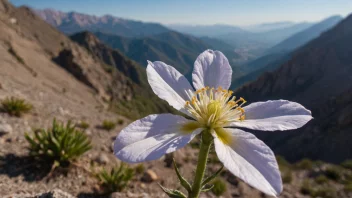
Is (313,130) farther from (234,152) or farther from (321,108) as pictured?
(234,152)

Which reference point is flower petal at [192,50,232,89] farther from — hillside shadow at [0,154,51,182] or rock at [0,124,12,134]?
rock at [0,124,12,134]

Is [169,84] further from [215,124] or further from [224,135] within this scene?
[224,135]

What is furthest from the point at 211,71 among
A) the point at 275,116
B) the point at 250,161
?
the point at 250,161

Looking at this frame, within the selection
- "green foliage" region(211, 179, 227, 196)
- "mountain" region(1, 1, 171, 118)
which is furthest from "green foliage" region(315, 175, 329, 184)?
"mountain" region(1, 1, 171, 118)

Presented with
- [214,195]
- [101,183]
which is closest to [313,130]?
[214,195]

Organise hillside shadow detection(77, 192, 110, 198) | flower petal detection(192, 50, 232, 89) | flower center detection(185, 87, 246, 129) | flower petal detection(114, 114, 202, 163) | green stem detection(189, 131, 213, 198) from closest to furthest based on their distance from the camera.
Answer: flower petal detection(114, 114, 202, 163)
green stem detection(189, 131, 213, 198)
flower center detection(185, 87, 246, 129)
flower petal detection(192, 50, 232, 89)
hillside shadow detection(77, 192, 110, 198)

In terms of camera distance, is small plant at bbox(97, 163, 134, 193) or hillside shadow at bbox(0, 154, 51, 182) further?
small plant at bbox(97, 163, 134, 193)
